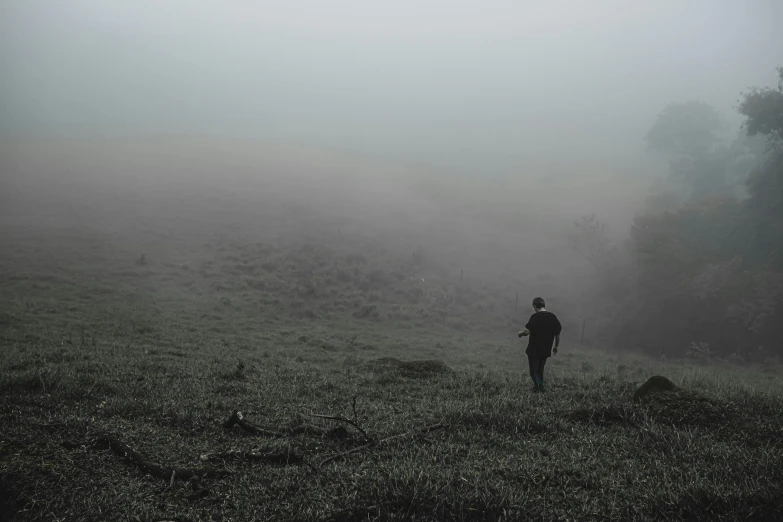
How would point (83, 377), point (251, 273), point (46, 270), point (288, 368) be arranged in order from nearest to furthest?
point (83, 377) → point (288, 368) → point (46, 270) → point (251, 273)

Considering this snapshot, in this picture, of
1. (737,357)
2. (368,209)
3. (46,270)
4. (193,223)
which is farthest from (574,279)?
Answer: (46,270)

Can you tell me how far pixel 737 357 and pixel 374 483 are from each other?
40121mm

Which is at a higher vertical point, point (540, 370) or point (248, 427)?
point (540, 370)

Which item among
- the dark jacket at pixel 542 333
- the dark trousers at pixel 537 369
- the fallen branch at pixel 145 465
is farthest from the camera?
the dark trousers at pixel 537 369

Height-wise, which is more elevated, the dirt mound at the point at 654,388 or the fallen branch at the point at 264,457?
the dirt mound at the point at 654,388

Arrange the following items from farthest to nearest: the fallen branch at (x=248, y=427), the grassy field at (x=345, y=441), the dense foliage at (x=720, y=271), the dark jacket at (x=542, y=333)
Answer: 1. the dense foliage at (x=720, y=271)
2. the dark jacket at (x=542, y=333)
3. the fallen branch at (x=248, y=427)
4. the grassy field at (x=345, y=441)

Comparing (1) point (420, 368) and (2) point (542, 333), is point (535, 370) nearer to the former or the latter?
(2) point (542, 333)

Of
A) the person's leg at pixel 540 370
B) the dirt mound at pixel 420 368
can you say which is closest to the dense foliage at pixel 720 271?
the dirt mound at pixel 420 368

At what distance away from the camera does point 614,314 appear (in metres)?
45.4

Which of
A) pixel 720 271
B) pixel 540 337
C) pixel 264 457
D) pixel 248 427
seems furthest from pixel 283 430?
pixel 720 271

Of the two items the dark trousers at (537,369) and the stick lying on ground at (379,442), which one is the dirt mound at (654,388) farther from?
the stick lying on ground at (379,442)

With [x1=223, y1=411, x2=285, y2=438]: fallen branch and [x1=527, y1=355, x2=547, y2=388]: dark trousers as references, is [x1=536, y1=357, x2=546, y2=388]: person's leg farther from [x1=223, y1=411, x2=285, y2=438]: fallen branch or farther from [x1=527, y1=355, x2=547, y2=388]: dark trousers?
[x1=223, y1=411, x2=285, y2=438]: fallen branch

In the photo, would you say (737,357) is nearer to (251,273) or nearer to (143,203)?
(251,273)

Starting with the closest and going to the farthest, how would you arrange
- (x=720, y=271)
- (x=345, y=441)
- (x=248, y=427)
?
(x=345, y=441) < (x=248, y=427) < (x=720, y=271)
